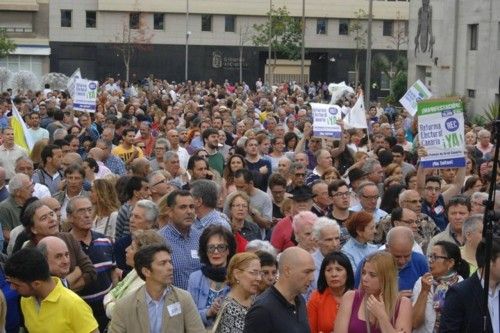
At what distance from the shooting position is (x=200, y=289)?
29.5ft

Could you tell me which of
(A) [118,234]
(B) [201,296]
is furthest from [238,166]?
(B) [201,296]

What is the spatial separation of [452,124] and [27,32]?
66781 mm

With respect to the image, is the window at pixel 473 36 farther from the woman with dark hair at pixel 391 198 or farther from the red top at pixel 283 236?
the red top at pixel 283 236

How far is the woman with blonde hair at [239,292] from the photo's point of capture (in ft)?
27.0

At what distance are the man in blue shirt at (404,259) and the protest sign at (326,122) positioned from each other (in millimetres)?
10274

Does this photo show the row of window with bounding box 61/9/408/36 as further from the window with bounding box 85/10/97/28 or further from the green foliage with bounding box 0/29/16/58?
the green foliage with bounding box 0/29/16/58

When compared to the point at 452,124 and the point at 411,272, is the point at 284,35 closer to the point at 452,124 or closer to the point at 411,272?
the point at 452,124

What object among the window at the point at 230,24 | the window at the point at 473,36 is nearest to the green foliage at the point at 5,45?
the window at the point at 230,24

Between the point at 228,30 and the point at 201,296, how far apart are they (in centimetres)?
7280

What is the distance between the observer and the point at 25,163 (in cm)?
1438

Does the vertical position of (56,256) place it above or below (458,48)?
Result: below

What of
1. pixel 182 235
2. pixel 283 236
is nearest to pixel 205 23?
pixel 283 236

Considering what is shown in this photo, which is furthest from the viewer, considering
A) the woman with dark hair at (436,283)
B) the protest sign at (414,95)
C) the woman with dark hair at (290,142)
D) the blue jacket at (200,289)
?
the protest sign at (414,95)

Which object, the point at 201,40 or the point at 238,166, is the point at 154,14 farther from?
the point at 238,166
